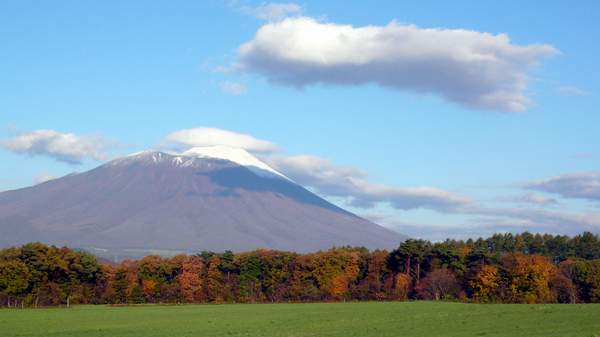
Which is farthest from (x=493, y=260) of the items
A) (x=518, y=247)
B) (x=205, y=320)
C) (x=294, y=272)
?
(x=205, y=320)

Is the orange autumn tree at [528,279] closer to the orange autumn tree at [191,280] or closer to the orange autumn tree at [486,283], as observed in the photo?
the orange autumn tree at [486,283]

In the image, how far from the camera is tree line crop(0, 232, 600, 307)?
6550cm

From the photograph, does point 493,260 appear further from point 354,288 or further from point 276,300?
point 276,300

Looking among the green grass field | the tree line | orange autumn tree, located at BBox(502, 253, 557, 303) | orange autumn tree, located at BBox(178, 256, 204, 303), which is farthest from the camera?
orange autumn tree, located at BBox(178, 256, 204, 303)

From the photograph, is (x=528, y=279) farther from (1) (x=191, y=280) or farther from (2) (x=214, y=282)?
(1) (x=191, y=280)

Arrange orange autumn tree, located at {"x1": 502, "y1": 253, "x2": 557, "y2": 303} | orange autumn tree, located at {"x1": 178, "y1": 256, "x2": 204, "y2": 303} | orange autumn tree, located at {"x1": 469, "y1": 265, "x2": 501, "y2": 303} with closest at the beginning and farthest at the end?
orange autumn tree, located at {"x1": 502, "y1": 253, "x2": 557, "y2": 303} < orange autumn tree, located at {"x1": 469, "y1": 265, "x2": 501, "y2": 303} < orange autumn tree, located at {"x1": 178, "y1": 256, "x2": 204, "y2": 303}

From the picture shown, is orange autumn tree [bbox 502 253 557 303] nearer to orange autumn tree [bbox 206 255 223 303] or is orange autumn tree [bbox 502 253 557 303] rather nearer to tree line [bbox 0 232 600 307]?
tree line [bbox 0 232 600 307]

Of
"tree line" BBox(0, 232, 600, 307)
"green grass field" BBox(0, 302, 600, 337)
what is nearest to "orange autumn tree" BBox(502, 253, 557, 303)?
"tree line" BBox(0, 232, 600, 307)

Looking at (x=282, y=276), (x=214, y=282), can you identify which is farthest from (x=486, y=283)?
(x=214, y=282)

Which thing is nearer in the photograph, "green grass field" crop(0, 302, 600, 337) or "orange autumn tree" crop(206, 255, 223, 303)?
"green grass field" crop(0, 302, 600, 337)

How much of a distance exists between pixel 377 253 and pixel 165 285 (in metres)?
21.4

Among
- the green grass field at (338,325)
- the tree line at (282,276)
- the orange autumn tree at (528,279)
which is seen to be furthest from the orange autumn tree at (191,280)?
the orange autumn tree at (528,279)

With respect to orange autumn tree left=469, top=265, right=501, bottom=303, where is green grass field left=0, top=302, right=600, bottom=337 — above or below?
below

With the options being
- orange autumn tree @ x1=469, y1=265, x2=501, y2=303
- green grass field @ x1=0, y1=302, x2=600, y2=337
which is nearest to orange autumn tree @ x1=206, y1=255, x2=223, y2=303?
orange autumn tree @ x1=469, y1=265, x2=501, y2=303
